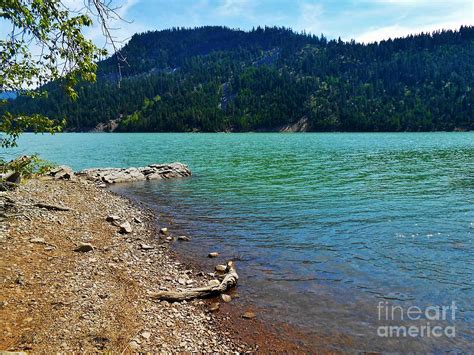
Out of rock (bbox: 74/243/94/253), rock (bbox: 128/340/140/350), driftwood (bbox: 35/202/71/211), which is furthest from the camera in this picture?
driftwood (bbox: 35/202/71/211)

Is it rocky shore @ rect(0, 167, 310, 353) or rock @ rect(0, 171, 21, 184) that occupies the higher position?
A: rock @ rect(0, 171, 21, 184)

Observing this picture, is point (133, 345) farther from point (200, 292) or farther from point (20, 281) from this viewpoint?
point (20, 281)

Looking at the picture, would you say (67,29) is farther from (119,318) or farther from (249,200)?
(249,200)

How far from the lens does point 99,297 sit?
35.2 feet

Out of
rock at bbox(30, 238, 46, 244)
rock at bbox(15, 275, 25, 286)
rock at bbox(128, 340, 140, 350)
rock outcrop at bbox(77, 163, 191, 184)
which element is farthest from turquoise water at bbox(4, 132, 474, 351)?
rock outcrop at bbox(77, 163, 191, 184)

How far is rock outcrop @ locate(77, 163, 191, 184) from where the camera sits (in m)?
41.1

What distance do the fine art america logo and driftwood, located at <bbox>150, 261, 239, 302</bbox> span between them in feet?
16.2

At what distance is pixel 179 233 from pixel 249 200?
30.6 feet

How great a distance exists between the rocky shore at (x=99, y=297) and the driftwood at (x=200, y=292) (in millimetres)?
223

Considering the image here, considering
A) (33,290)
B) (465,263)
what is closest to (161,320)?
(33,290)

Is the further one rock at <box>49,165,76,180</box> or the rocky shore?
rock at <box>49,165,76,180</box>

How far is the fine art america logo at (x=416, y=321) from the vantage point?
33.1ft

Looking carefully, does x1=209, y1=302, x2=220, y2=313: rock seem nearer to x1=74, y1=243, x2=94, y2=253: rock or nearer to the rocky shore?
the rocky shore

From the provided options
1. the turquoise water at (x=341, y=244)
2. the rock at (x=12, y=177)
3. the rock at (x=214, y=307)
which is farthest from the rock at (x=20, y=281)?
the rock at (x=12, y=177)
